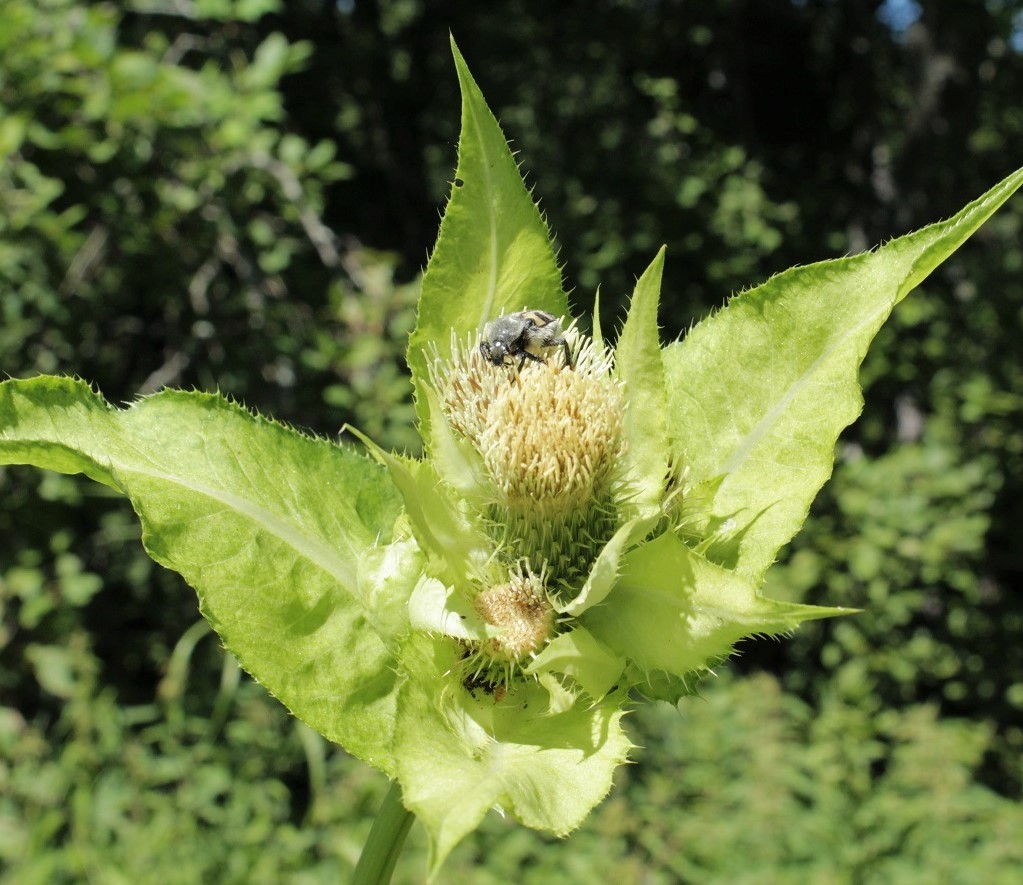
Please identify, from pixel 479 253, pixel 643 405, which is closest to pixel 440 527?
pixel 643 405

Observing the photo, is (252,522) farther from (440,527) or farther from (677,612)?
(677,612)

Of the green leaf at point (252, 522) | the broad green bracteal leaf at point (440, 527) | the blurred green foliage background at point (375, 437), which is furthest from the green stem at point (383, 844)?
the blurred green foliage background at point (375, 437)

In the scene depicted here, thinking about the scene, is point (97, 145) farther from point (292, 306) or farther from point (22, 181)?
point (292, 306)

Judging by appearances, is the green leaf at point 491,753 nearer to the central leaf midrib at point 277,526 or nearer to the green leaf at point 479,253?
the central leaf midrib at point 277,526

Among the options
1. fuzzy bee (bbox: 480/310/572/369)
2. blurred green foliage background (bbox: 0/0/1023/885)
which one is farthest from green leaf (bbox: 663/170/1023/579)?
blurred green foliage background (bbox: 0/0/1023/885)

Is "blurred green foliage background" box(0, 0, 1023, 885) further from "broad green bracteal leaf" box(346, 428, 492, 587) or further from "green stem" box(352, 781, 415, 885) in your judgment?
"green stem" box(352, 781, 415, 885)
